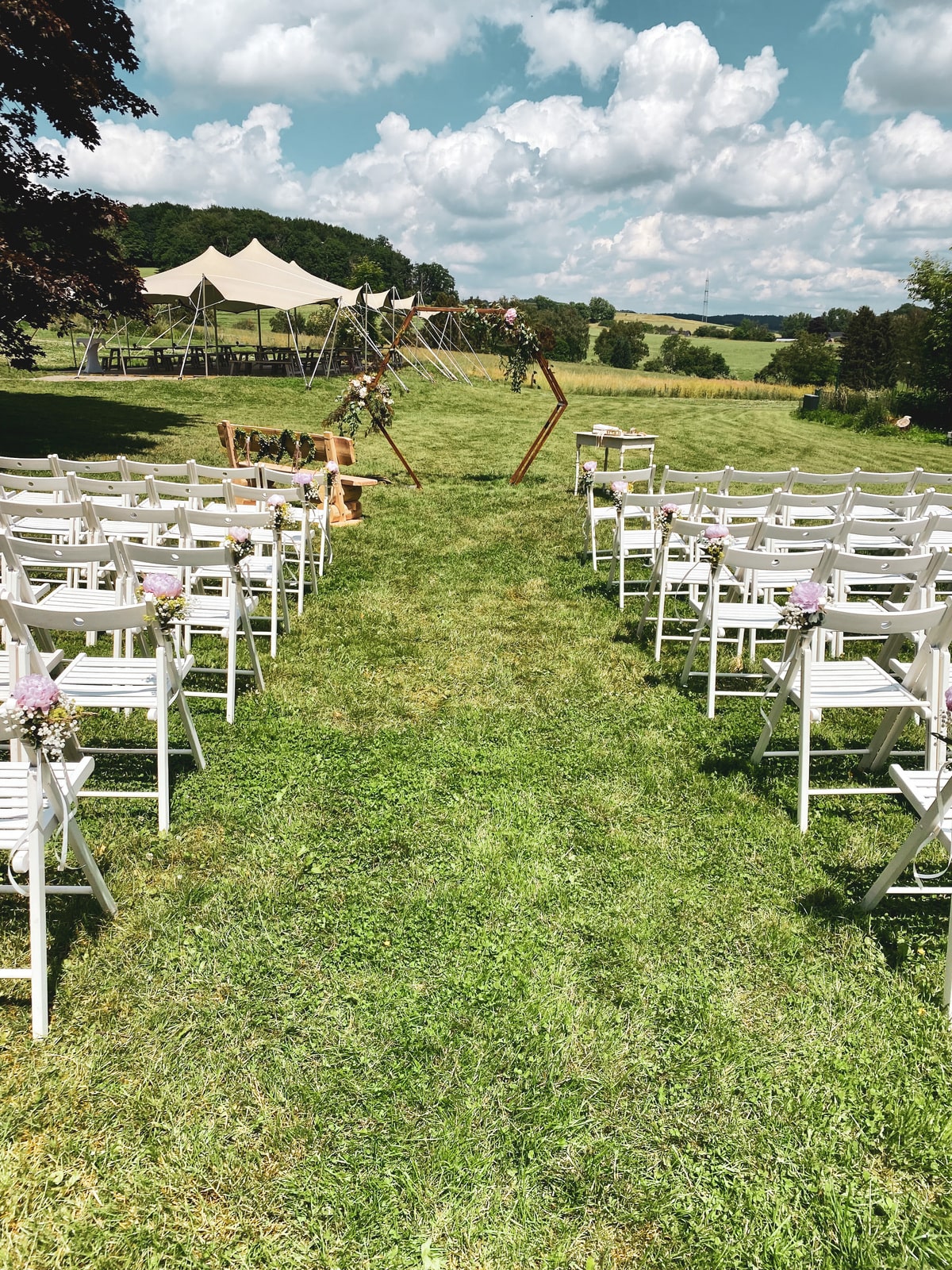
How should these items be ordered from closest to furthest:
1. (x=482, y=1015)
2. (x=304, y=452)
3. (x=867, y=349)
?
(x=482, y=1015) < (x=304, y=452) < (x=867, y=349)

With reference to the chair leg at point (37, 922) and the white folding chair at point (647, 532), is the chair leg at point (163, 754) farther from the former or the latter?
the white folding chair at point (647, 532)

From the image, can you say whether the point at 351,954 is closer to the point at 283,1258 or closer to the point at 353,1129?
the point at 353,1129

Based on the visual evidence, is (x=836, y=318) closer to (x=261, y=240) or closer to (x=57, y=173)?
(x=261, y=240)

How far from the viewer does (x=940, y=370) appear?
2261cm

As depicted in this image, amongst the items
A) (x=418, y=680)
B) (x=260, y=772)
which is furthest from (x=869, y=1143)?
(x=418, y=680)

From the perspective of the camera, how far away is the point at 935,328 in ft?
76.5

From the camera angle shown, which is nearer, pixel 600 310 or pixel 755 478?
pixel 755 478

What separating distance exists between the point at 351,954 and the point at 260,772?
159cm

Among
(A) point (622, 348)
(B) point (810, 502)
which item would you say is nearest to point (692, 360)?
(A) point (622, 348)

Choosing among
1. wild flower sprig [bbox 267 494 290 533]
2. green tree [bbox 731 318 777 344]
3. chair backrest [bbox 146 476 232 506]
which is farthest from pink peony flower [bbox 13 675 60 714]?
green tree [bbox 731 318 777 344]

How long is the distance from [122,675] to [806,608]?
3549 mm

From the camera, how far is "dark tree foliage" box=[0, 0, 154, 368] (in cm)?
1262

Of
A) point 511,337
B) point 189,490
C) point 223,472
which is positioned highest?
point 511,337

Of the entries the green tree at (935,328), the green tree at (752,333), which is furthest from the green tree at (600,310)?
the green tree at (935,328)
